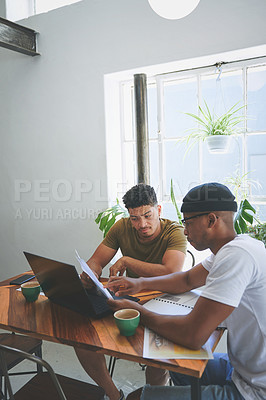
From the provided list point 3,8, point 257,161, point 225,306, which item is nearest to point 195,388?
point 225,306

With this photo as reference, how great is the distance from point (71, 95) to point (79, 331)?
242 centimetres

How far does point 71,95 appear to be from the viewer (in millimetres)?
3199

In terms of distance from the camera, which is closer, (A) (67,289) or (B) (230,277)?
(B) (230,277)

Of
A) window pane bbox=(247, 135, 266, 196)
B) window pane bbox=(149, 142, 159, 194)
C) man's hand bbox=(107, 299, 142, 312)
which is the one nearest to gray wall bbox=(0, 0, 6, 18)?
window pane bbox=(149, 142, 159, 194)

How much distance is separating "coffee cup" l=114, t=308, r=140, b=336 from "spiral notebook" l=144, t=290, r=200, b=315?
0.16 m

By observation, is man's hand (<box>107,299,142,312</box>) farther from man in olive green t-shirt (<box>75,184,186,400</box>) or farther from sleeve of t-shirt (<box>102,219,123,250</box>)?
sleeve of t-shirt (<box>102,219,123,250</box>)

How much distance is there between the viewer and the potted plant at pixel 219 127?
266cm

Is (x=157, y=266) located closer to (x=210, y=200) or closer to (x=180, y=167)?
(x=210, y=200)

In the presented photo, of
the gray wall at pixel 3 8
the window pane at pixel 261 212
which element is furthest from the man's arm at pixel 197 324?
the gray wall at pixel 3 8

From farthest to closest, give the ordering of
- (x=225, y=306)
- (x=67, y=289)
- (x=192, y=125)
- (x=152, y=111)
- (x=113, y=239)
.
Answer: (x=152, y=111), (x=192, y=125), (x=113, y=239), (x=67, y=289), (x=225, y=306)

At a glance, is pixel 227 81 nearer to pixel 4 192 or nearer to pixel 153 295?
pixel 153 295

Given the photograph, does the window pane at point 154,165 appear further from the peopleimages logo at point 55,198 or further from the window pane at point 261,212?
the window pane at point 261,212

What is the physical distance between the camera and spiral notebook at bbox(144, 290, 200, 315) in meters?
1.39

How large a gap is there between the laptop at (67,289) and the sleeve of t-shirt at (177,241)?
511mm
